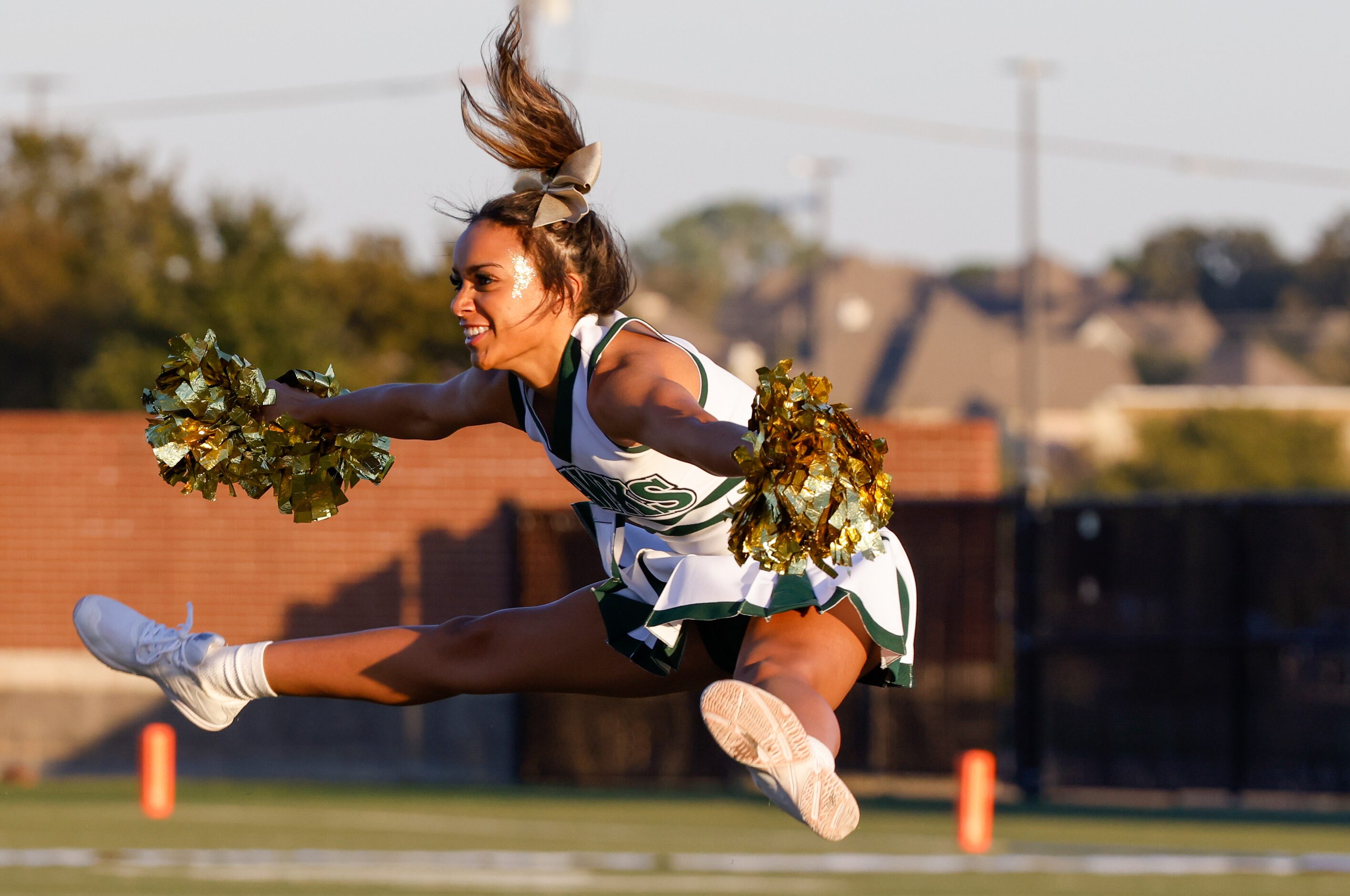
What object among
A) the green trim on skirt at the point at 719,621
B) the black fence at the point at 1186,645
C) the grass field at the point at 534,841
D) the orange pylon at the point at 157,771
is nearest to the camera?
the green trim on skirt at the point at 719,621

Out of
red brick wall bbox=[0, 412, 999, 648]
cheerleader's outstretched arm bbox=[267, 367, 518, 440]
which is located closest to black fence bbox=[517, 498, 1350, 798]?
red brick wall bbox=[0, 412, 999, 648]

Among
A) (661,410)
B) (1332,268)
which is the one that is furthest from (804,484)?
(1332,268)

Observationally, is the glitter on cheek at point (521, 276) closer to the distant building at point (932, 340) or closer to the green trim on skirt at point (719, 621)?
the green trim on skirt at point (719, 621)

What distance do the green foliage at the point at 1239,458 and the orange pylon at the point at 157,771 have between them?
139ft

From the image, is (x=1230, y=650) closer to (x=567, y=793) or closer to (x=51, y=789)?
(x=567, y=793)

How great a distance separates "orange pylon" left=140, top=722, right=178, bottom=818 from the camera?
35.7 feet

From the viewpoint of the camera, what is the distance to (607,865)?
977 cm

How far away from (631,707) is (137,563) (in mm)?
4019

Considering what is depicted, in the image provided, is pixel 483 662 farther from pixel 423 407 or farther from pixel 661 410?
pixel 661 410

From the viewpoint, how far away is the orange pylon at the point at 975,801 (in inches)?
385

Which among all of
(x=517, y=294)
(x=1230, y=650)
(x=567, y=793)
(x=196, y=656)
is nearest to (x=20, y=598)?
(x=567, y=793)

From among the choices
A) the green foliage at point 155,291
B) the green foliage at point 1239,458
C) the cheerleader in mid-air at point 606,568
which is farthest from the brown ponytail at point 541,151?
the green foliage at point 1239,458

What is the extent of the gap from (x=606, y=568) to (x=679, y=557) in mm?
344

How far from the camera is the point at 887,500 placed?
4578mm
